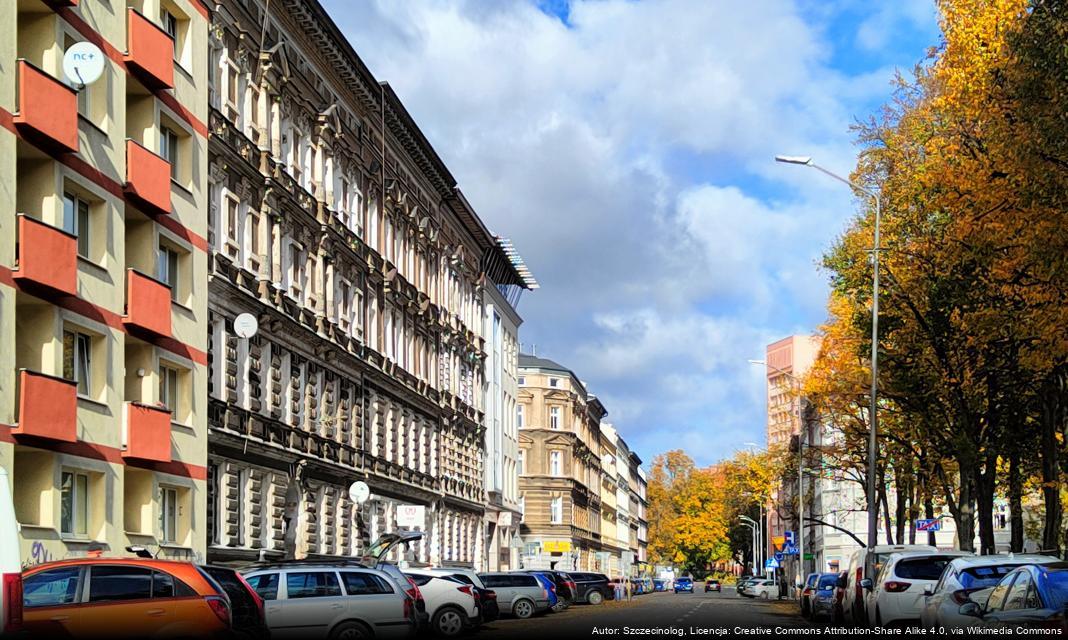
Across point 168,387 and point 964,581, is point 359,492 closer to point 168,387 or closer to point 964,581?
point 168,387

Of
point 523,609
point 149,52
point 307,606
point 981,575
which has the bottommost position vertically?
point 523,609

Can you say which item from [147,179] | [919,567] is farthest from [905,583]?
[147,179]

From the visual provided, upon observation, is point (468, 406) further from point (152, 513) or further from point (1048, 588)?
point (1048, 588)

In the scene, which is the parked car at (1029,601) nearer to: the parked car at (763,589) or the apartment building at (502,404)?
the apartment building at (502,404)

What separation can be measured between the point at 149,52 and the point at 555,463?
8027cm

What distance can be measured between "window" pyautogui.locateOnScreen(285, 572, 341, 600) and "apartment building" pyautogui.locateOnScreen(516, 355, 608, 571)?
3088 inches

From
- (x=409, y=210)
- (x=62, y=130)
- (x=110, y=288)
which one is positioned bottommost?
(x=110, y=288)

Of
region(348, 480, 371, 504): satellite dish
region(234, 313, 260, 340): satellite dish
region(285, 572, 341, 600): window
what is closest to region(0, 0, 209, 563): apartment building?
region(234, 313, 260, 340): satellite dish

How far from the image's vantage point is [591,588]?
241 ft

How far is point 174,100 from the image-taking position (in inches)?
1394

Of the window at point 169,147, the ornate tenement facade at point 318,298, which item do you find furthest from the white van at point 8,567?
the ornate tenement facade at point 318,298

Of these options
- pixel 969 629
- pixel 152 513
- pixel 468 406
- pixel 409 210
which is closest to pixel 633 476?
pixel 468 406

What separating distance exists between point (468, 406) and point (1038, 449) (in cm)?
3740

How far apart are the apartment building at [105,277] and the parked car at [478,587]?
5.80m
